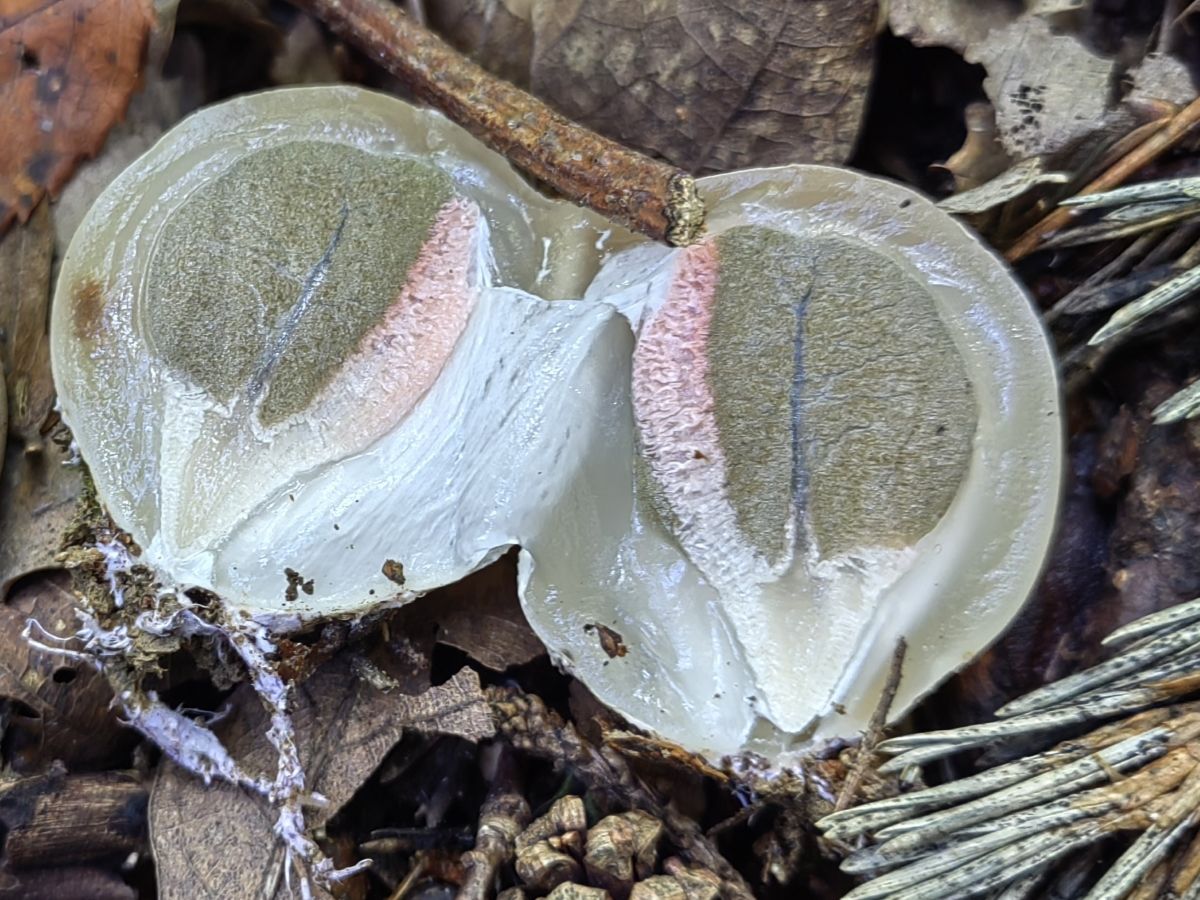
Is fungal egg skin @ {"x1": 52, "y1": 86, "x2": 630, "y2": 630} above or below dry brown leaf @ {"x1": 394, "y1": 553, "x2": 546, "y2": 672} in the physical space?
above

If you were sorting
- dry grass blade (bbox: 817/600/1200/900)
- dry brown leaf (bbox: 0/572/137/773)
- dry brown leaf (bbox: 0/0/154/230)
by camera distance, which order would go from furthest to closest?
dry brown leaf (bbox: 0/0/154/230)
dry brown leaf (bbox: 0/572/137/773)
dry grass blade (bbox: 817/600/1200/900)

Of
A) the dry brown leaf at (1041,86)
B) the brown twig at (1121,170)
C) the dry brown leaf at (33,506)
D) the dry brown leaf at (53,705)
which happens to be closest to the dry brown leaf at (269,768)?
the dry brown leaf at (53,705)

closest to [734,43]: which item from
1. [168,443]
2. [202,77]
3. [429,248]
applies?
[429,248]

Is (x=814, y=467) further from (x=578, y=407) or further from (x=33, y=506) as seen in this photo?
(x=33, y=506)

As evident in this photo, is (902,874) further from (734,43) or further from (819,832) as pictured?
(734,43)

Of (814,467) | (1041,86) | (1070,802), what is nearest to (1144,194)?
(1041,86)

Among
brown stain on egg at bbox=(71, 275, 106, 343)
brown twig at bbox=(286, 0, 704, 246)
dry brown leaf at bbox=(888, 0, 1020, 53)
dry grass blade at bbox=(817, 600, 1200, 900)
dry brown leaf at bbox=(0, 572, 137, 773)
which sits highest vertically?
dry brown leaf at bbox=(888, 0, 1020, 53)

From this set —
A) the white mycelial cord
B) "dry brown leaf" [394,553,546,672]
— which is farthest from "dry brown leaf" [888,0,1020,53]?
the white mycelial cord

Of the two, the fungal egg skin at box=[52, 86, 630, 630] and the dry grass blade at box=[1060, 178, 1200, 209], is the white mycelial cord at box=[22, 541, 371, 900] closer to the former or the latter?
the fungal egg skin at box=[52, 86, 630, 630]
